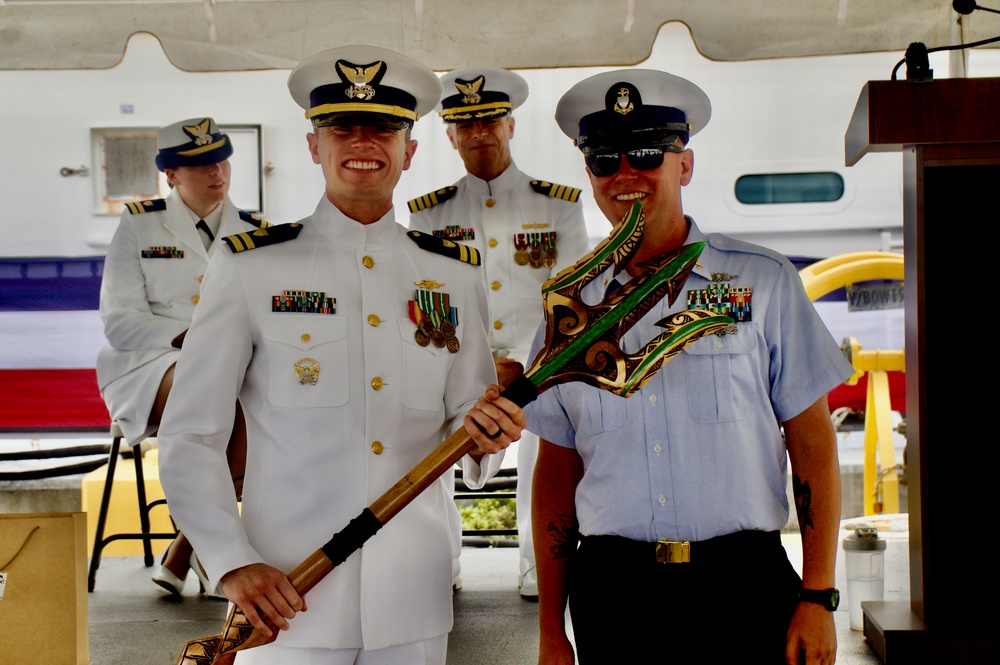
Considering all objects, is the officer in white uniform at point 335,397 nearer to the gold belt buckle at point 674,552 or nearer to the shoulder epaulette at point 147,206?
the gold belt buckle at point 674,552

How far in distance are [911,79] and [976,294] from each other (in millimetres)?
524

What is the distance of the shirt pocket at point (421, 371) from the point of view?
68.3 inches

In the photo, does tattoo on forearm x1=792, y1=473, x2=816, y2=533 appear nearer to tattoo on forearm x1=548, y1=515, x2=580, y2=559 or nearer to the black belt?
the black belt

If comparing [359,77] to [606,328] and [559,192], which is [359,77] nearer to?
[606,328]

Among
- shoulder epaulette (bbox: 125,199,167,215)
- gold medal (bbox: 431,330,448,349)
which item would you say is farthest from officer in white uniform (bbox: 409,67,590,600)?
gold medal (bbox: 431,330,448,349)

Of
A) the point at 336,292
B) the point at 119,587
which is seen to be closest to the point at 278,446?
the point at 336,292

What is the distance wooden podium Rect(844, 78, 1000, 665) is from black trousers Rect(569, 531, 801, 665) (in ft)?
3.36

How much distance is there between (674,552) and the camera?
155 cm

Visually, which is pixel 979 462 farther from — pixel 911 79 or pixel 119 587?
pixel 119 587

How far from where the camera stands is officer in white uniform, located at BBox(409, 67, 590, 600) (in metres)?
3.36

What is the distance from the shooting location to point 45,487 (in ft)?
14.9

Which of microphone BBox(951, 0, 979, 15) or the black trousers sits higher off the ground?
microphone BBox(951, 0, 979, 15)

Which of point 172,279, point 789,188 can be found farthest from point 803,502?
point 789,188

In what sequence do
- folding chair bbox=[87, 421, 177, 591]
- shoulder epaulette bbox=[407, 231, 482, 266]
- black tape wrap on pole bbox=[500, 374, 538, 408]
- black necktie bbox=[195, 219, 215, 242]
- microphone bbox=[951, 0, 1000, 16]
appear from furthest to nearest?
folding chair bbox=[87, 421, 177, 591], black necktie bbox=[195, 219, 215, 242], microphone bbox=[951, 0, 1000, 16], shoulder epaulette bbox=[407, 231, 482, 266], black tape wrap on pole bbox=[500, 374, 538, 408]
